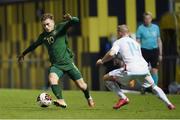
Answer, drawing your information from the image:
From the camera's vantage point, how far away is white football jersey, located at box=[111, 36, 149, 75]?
15.1 metres

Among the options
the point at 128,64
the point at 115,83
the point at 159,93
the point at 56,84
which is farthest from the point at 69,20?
the point at 159,93

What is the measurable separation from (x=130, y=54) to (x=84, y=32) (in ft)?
43.0

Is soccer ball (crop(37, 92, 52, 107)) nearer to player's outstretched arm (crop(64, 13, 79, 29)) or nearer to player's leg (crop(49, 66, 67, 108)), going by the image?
player's leg (crop(49, 66, 67, 108))

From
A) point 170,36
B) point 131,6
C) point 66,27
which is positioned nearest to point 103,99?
point 66,27

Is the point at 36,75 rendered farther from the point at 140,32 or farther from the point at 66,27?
the point at 66,27

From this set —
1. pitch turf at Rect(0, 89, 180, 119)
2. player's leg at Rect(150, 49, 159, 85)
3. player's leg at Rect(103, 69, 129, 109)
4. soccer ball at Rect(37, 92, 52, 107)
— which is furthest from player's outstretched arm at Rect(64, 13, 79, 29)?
player's leg at Rect(150, 49, 159, 85)

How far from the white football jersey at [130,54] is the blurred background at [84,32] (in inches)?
376

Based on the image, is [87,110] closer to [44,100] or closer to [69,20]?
[44,100]

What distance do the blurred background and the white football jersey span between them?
9.56 meters

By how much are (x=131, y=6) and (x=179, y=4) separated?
126 inches

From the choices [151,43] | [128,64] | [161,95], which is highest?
[128,64]

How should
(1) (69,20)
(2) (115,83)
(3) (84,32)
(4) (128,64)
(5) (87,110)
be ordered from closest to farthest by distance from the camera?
1. (5) (87,110)
2. (4) (128,64)
3. (1) (69,20)
4. (2) (115,83)
5. (3) (84,32)

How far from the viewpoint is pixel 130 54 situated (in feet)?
50.1

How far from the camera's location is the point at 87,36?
28125 mm
